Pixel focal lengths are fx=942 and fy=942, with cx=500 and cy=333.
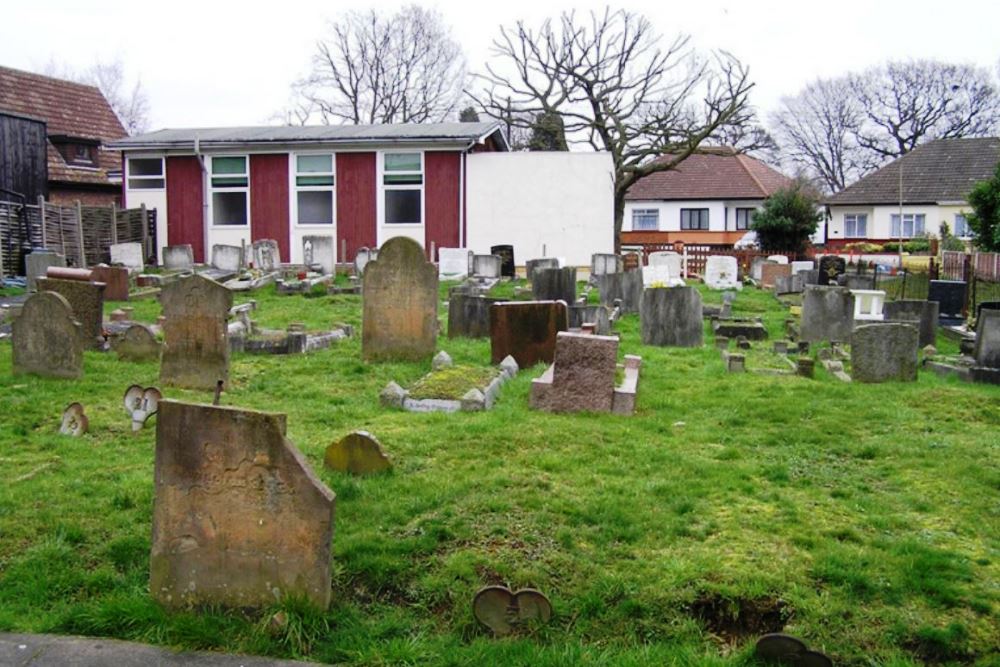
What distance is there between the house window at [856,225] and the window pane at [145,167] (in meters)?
35.9

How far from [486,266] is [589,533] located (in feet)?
60.6

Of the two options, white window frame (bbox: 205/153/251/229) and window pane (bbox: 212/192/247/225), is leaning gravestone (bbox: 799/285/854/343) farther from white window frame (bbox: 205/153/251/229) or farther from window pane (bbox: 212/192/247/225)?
window pane (bbox: 212/192/247/225)

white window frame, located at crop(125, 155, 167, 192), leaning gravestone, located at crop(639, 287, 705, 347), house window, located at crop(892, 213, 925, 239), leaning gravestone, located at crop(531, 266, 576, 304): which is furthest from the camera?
house window, located at crop(892, 213, 925, 239)

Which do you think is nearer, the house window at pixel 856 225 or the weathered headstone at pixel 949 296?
the weathered headstone at pixel 949 296

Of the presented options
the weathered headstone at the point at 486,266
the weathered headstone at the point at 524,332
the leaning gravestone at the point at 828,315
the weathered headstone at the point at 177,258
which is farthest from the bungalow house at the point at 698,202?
the weathered headstone at the point at 524,332

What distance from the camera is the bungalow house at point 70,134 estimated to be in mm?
32156

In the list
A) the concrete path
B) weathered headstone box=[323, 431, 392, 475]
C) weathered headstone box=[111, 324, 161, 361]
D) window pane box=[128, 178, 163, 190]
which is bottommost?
the concrete path

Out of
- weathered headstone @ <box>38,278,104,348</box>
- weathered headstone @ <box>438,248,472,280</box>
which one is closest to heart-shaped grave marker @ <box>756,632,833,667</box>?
weathered headstone @ <box>38,278,104,348</box>

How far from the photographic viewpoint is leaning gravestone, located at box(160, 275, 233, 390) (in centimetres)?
979

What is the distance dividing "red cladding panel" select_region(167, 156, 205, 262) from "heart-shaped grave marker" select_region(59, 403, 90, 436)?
22.0m

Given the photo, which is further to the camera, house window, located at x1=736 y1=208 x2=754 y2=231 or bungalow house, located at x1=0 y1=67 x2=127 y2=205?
house window, located at x1=736 y1=208 x2=754 y2=231

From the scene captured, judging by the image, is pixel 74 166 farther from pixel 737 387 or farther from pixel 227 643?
pixel 227 643

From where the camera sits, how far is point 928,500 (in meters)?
6.48

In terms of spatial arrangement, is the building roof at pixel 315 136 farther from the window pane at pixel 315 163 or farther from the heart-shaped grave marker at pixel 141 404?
the heart-shaped grave marker at pixel 141 404
